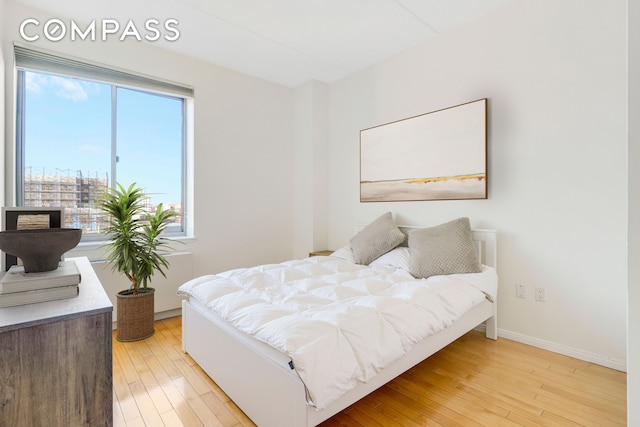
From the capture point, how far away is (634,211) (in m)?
1.02

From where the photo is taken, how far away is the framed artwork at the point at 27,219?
55.3 inches

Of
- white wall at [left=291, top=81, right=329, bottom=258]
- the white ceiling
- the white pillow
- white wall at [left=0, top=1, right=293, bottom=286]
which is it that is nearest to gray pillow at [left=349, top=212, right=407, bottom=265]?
the white pillow

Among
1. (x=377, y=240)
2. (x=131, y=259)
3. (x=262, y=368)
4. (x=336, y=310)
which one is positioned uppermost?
(x=377, y=240)

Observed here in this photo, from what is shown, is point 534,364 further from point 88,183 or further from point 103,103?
point 103,103

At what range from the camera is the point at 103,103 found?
3.01 metres

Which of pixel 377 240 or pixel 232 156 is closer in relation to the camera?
pixel 377 240

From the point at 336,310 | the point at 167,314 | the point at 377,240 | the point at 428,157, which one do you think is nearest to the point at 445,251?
the point at 377,240

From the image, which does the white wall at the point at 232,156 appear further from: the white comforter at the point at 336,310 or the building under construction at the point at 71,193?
the white comforter at the point at 336,310

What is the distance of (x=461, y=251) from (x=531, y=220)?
0.60 metres

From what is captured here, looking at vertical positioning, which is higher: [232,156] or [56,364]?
[232,156]

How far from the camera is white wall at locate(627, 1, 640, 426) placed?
1018 millimetres

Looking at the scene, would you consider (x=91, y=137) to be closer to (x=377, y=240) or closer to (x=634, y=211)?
(x=377, y=240)

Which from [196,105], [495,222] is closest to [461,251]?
[495,222]

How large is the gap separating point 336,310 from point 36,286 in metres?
1.24
